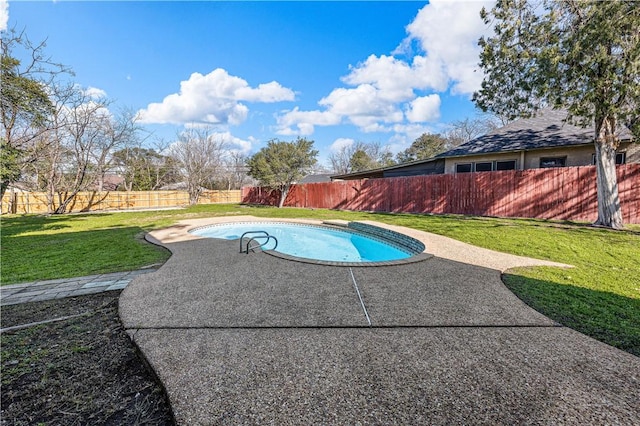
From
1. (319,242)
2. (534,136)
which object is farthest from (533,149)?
(319,242)

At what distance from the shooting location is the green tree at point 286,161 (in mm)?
19016

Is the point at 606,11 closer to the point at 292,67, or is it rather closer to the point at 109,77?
the point at 292,67

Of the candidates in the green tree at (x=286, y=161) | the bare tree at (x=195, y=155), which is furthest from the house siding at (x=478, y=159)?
the bare tree at (x=195, y=155)

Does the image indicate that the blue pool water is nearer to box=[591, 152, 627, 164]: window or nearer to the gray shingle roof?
the gray shingle roof

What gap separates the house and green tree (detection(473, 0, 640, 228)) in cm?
319

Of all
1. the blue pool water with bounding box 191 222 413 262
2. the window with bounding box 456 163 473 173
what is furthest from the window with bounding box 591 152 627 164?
the blue pool water with bounding box 191 222 413 262

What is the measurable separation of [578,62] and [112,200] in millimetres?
27609

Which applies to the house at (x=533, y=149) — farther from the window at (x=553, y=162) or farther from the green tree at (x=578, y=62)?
the green tree at (x=578, y=62)

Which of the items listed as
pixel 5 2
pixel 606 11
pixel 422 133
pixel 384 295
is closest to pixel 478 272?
pixel 384 295

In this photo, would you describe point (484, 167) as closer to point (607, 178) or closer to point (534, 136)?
point (534, 136)

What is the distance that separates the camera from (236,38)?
13148mm

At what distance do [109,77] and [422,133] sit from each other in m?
29.4

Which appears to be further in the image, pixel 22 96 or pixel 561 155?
pixel 561 155

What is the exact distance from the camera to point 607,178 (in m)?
7.87
